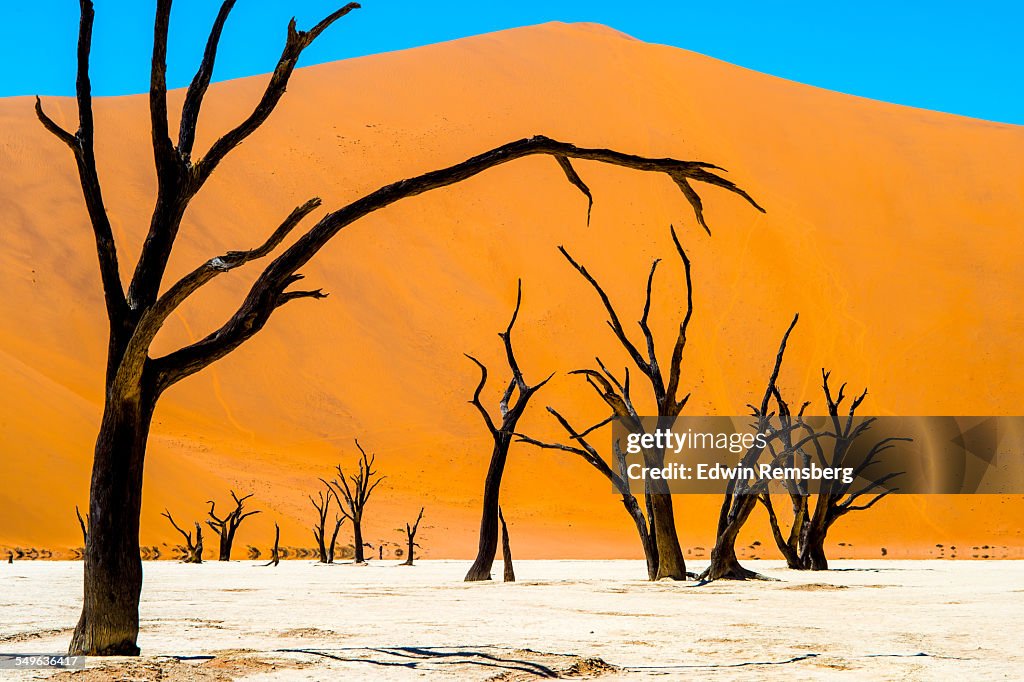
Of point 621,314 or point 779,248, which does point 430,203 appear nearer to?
point 621,314

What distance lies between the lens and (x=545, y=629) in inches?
399

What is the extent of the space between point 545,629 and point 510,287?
5022 centimetres

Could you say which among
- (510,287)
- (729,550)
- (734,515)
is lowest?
(729,550)

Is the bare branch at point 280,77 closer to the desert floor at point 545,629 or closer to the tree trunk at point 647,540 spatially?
the desert floor at point 545,629

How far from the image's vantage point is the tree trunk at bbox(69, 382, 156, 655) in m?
7.50

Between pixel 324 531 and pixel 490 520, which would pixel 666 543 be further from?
pixel 324 531

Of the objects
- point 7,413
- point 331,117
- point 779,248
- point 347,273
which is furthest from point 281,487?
point 331,117

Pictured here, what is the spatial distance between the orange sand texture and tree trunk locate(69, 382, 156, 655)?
28015 millimetres

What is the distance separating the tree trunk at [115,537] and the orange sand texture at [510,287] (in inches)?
1103

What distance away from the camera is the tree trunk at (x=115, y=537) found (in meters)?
7.50

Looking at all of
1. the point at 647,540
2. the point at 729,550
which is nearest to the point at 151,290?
the point at 647,540

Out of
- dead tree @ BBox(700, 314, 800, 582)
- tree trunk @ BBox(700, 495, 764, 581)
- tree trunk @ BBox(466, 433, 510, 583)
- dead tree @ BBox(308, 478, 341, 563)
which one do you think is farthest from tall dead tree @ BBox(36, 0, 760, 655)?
dead tree @ BBox(308, 478, 341, 563)

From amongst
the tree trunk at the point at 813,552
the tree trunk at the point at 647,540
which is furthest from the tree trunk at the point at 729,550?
the tree trunk at the point at 813,552

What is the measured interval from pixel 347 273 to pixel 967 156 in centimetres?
3831
